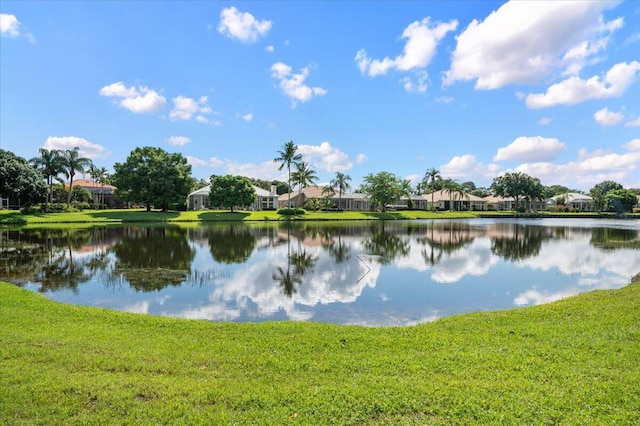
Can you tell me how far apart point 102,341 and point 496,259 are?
74.2 feet

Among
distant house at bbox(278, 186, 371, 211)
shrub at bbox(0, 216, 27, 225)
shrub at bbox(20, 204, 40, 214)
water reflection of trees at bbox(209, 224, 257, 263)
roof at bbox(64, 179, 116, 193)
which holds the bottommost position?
water reflection of trees at bbox(209, 224, 257, 263)

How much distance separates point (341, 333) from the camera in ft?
28.3

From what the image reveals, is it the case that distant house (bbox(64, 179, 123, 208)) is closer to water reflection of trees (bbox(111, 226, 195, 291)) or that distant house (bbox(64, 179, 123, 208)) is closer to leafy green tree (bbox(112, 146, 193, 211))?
leafy green tree (bbox(112, 146, 193, 211))

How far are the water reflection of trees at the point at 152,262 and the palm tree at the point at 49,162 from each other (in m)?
47.2

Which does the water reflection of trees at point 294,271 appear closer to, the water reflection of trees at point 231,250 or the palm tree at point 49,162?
the water reflection of trees at point 231,250

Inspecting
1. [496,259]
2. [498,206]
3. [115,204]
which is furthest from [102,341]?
[498,206]

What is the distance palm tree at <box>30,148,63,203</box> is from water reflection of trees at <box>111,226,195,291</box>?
47239 millimetres

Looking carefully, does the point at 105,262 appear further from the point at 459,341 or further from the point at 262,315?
the point at 459,341

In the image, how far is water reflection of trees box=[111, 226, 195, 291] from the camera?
16797 mm

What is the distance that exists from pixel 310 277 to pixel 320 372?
1164 centimetres

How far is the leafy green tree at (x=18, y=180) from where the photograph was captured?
50594 millimetres

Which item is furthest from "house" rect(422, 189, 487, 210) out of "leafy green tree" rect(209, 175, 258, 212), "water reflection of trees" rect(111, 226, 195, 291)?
"water reflection of trees" rect(111, 226, 195, 291)

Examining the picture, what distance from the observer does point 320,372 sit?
253 inches

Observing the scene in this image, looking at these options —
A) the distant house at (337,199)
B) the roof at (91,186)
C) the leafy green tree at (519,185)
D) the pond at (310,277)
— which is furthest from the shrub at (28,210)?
the leafy green tree at (519,185)
